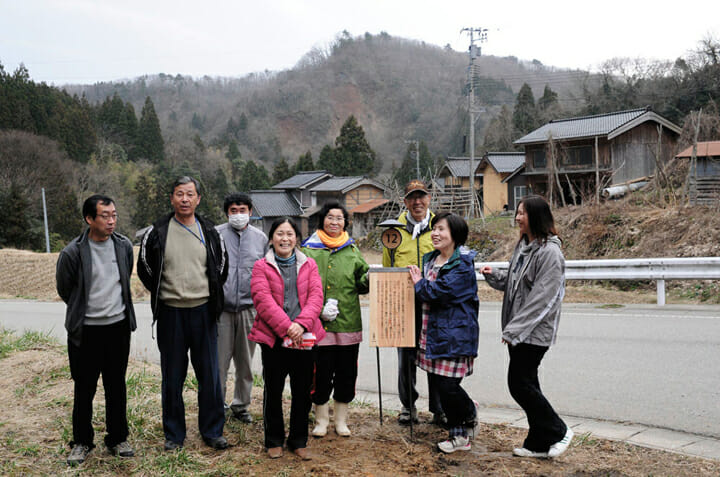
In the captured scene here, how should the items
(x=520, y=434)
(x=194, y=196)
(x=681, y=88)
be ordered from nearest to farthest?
(x=194, y=196) → (x=520, y=434) → (x=681, y=88)

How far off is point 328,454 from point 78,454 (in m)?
1.75

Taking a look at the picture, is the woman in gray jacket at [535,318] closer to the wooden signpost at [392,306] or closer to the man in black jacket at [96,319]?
the wooden signpost at [392,306]

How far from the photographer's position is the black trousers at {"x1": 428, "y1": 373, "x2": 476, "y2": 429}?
4.21m

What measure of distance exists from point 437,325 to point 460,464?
3.16 ft

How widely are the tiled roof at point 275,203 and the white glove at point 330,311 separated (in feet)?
139

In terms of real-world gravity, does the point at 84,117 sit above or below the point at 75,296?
above

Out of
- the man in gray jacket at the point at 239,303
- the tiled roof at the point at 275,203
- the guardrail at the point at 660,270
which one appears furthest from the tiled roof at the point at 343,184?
the man in gray jacket at the point at 239,303

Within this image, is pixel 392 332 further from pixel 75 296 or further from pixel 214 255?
pixel 75 296

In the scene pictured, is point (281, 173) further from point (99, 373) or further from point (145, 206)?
point (99, 373)

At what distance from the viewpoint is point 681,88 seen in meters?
39.8

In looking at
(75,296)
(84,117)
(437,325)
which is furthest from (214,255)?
(84,117)

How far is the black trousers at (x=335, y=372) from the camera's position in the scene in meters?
4.54

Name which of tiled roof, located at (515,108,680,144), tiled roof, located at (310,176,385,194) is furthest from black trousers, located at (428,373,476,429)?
tiled roof, located at (310,176,385,194)

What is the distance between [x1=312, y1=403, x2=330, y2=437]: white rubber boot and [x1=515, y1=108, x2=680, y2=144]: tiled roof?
30.0 m
